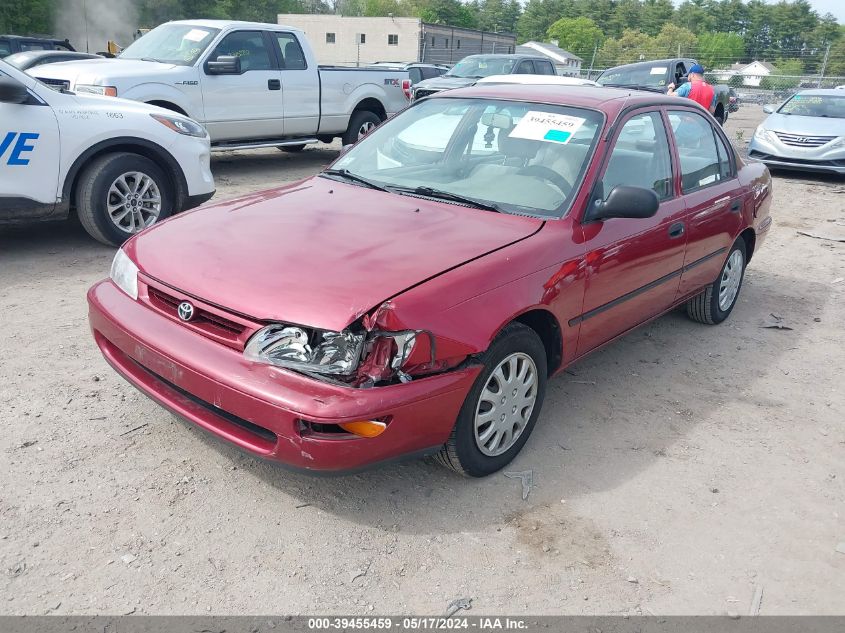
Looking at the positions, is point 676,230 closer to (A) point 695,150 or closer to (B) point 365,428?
(A) point 695,150

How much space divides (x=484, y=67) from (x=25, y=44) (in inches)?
448

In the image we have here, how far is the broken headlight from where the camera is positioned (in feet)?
8.80

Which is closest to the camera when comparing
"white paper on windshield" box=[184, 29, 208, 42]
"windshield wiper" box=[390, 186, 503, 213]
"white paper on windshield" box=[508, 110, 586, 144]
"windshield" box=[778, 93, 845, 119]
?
"windshield wiper" box=[390, 186, 503, 213]

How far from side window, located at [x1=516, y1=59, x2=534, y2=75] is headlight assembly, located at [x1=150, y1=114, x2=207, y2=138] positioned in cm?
985

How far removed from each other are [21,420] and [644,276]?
3289 mm

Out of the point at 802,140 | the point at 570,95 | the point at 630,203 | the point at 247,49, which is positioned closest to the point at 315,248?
the point at 630,203

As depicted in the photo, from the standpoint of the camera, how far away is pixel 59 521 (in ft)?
9.34

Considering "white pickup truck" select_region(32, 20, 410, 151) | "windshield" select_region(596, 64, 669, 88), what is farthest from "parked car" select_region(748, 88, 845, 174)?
"white pickup truck" select_region(32, 20, 410, 151)

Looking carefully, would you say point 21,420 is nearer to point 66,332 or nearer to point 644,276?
point 66,332

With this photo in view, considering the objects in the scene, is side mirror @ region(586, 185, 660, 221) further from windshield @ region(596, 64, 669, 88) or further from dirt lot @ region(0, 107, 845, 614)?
windshield @ region(596, 64, 669, 88)

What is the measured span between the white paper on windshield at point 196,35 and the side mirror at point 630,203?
7872 millimetres

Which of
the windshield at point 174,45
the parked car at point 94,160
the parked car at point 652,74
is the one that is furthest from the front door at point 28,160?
the parked car at point 652,74

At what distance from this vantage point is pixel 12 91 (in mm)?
5359

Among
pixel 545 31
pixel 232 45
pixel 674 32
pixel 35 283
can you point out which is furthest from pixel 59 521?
pixel 545 31
